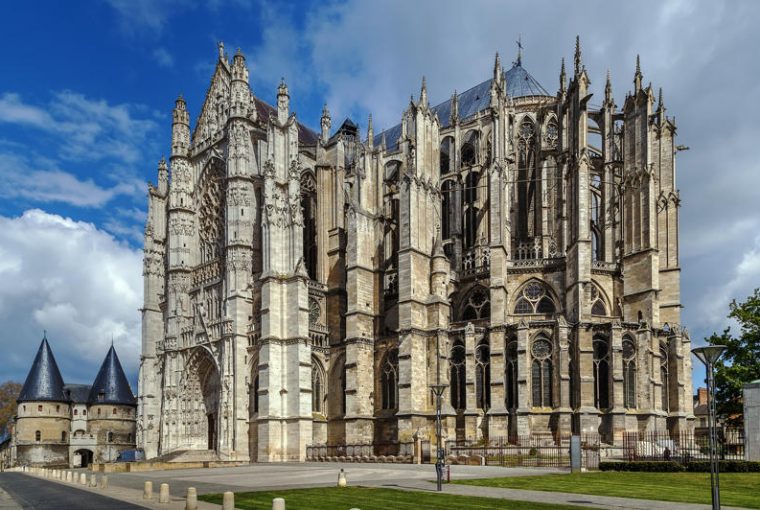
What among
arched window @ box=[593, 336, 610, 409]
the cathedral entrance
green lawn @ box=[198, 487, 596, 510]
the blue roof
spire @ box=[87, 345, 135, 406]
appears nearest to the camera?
green lawn @ box=[198, 487, 596, 510]

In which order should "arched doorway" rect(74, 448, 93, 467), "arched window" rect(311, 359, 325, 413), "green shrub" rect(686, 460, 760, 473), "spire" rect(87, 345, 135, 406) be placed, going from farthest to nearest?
"spire" rect(87, 345, 135, 406)
"arched doorway" rect(74, 448, 93, 467)
"arched window" rect(311, 359, 325, 413)
"green shrub" rect(686, 460, 760, 473)

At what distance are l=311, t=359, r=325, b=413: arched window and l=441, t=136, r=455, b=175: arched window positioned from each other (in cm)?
1621

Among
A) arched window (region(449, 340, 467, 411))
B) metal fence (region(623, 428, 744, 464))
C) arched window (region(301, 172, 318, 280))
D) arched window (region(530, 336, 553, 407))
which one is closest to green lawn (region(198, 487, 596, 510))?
metal fence (region(623, 428, 744, 464))

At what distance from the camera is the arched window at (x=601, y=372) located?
38.2 m

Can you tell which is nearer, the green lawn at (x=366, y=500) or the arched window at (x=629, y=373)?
the green lawn at (x=366, y=500)

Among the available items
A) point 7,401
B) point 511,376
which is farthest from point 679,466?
point 7,401

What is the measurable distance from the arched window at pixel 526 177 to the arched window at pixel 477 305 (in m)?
6.03

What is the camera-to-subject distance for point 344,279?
49.3 m

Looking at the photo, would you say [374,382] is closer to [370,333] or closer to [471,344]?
[370,333]

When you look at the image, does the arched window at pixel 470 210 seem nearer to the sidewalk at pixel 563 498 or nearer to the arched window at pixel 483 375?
the arched window at pixel 483 375

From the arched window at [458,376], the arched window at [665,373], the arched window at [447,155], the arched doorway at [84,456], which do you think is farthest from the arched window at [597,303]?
the arched doorway at [84,456]

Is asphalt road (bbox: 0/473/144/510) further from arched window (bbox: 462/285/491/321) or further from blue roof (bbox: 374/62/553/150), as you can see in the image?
blue roof (bbox: 374/62/553/150)

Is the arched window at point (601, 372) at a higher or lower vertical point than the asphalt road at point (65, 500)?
higher

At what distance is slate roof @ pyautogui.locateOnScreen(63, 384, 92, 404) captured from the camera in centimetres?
7150
